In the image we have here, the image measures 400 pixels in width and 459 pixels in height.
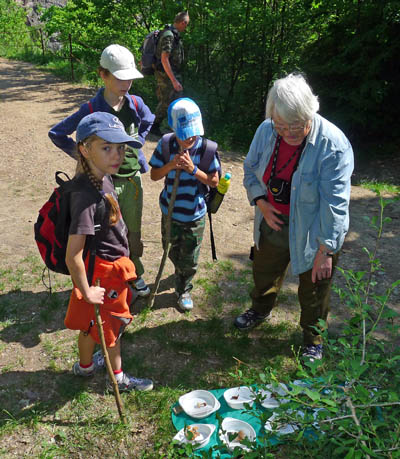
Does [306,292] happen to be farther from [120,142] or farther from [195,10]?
[195,10]

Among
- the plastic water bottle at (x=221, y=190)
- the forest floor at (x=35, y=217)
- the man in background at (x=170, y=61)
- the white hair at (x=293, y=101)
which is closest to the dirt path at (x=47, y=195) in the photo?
the forest floor at (x=35, y=217)

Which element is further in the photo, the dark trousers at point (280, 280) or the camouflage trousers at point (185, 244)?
the camouflage trousers at point (185, 244)

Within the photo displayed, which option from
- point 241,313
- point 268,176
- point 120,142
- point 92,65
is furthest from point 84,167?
point 92,65

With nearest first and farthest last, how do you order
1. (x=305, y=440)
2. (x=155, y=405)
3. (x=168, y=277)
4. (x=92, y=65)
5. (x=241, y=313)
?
(x=305, y=440), (x=155, y=405), (x=241, y=313), (x=168, y=277), (x=92, y=65)

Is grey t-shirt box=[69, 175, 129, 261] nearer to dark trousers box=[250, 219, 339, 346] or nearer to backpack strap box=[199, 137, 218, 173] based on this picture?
backpack strap box=[199, 137, 218, 173]

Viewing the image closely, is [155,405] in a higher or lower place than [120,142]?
lower

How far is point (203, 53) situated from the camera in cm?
982

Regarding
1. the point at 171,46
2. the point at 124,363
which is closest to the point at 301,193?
the point at 124,363

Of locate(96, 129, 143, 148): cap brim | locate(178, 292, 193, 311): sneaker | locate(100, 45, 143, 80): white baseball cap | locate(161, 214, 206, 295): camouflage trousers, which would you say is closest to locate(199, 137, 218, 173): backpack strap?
locate(161, 214, 206, 295): camouflage trousers

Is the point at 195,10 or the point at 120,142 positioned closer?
the point at 120,142

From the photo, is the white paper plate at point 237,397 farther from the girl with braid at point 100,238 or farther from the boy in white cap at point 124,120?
the boy in white cap at point 124,120

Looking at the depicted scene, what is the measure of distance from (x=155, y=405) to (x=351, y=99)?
801cm

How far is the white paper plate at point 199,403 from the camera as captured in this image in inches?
107

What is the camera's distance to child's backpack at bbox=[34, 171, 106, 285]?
2.21 metres
